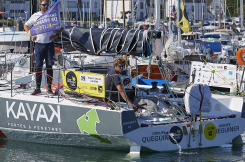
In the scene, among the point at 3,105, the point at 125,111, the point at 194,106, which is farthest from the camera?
the point at 3,105

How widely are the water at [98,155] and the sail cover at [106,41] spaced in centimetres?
199

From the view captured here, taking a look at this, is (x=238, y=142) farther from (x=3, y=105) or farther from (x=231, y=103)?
(x=3, y=105)

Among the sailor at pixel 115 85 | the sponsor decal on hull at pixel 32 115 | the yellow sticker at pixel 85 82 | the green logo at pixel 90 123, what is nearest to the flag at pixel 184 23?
the sailor at pixel 115 85

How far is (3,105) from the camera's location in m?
10.9

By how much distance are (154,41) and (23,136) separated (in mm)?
3318

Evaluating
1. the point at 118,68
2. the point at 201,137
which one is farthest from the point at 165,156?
the point at 118,68

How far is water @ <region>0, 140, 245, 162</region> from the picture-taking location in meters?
9.65

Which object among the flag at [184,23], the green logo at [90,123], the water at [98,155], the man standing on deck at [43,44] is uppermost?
the flag at [184,23]

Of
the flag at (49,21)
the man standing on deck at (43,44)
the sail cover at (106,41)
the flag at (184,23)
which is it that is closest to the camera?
the sail cover at (106,41)

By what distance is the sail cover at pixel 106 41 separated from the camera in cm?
1041

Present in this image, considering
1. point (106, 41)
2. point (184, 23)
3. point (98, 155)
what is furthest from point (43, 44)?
point (184, 23)

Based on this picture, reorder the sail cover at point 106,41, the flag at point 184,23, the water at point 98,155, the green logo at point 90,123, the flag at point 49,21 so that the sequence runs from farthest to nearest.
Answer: the flag at point 184,23
the flag at point 49,21
the sail cover at point 106,41
the green logo at point 90,123
the water at point 98,155

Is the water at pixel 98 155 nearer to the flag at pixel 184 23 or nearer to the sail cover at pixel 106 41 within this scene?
the sail cover at pixel 106 41

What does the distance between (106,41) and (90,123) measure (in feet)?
5.97
